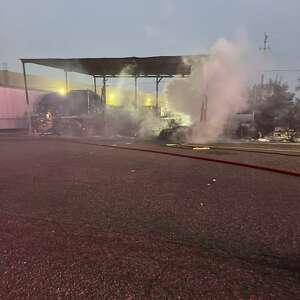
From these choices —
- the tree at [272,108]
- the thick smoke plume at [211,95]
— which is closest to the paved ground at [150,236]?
the thick smoke plume at [211,95]

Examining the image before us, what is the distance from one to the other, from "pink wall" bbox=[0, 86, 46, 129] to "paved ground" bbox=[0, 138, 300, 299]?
17.7 m

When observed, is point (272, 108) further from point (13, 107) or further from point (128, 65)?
point (13, 107)

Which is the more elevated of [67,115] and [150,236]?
[67,115]

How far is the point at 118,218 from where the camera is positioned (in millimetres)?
3977

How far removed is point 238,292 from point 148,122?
16.0m

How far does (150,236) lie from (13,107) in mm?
22851

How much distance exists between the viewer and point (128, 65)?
1759cm

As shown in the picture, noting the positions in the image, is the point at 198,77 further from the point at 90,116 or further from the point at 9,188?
the point at 9,188

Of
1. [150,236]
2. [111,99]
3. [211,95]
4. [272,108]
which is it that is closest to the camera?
[150,236]

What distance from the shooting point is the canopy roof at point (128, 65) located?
51.2 feet

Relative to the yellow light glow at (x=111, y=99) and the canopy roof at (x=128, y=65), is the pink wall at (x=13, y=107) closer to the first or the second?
the canopy roof at (x=128, y=65)

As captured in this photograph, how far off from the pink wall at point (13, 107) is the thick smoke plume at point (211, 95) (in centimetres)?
1369

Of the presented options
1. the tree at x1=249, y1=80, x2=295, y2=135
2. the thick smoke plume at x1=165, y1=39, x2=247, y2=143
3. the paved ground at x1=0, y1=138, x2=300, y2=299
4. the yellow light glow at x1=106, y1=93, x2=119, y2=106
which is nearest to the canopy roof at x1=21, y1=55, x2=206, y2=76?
the thick smoke plume at x1=165, y1=39, x2=247, y2=143

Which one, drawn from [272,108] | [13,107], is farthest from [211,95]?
[13,107]
